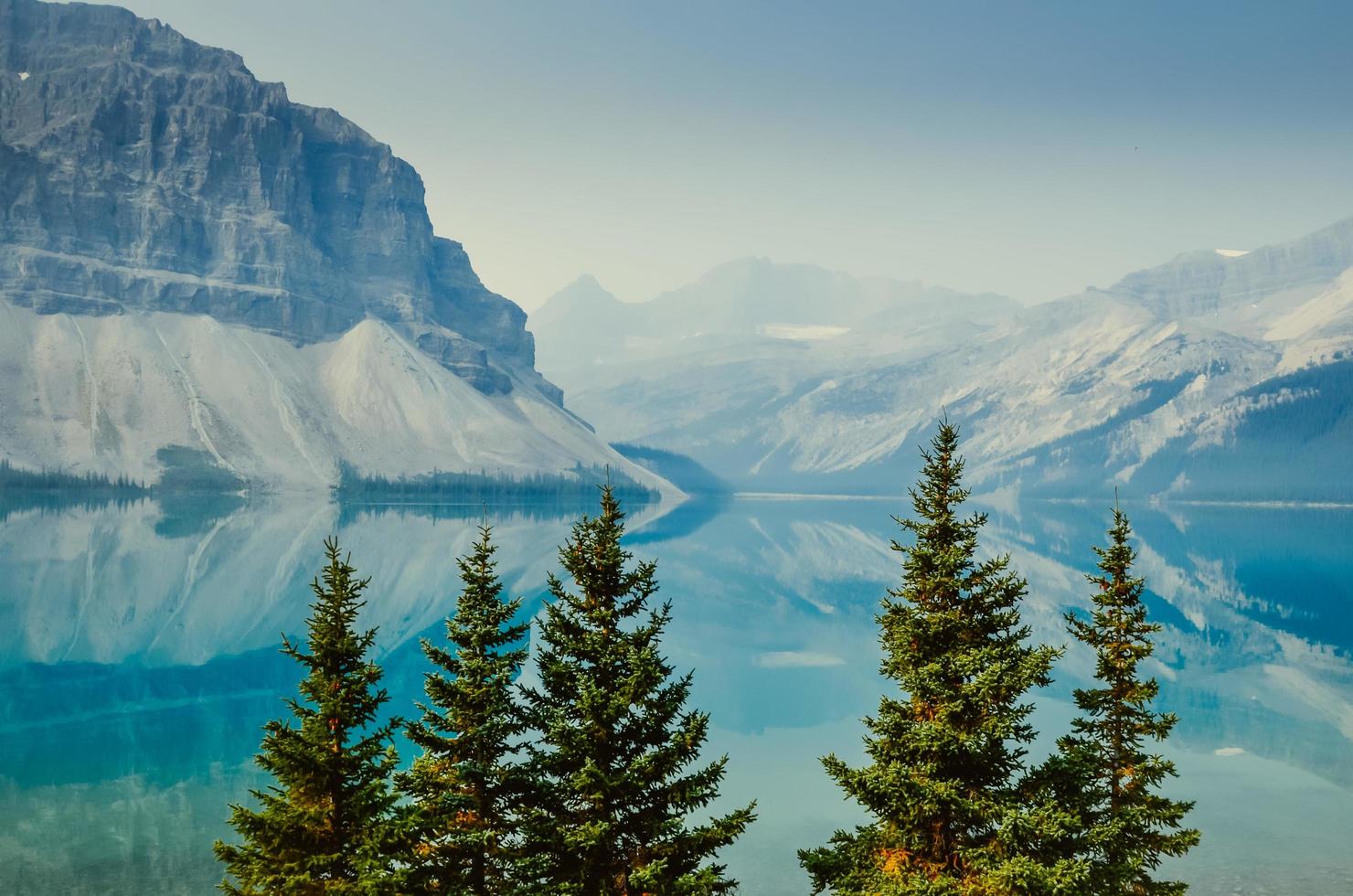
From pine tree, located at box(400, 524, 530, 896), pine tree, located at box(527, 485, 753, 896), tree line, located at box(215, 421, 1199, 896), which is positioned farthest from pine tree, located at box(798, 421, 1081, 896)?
pine tree, located at box(400, 524, 530, 896)

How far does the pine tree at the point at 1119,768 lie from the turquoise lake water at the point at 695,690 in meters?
21.7

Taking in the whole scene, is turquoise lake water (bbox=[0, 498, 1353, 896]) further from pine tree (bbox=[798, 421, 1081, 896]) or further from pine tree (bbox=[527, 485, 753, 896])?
pine tree (bbox=[527, 485, 753, 896])

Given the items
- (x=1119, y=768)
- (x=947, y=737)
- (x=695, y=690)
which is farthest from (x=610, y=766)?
(x=695, y=690)

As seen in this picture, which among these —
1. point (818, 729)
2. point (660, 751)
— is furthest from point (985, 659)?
point (818, 729)

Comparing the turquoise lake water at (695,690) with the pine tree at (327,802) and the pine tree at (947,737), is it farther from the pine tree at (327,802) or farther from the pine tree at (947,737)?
the pine tree at (327,802)

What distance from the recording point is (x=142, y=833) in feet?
148

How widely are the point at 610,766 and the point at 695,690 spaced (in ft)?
201

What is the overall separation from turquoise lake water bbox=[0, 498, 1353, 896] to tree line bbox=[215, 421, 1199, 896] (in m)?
24.1

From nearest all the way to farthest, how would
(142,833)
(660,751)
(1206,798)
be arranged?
(660,751), (142,833), (1206,798)

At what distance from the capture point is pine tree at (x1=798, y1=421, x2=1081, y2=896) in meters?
18.3

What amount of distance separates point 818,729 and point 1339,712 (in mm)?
38169

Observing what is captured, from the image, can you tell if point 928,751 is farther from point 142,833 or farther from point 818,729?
point 818,729

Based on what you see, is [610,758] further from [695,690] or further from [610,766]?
[695,690]

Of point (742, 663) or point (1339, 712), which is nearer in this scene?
point (1339, 712)
